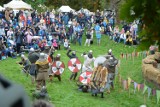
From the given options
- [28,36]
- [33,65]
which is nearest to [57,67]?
[33,65]

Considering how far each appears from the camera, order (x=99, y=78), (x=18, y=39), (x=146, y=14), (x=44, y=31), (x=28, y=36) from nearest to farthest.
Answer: (x=146, y=14) < (x=99, y=78) < (x=18, y=39) < (x=28, y=36) < (x=44, y=31)

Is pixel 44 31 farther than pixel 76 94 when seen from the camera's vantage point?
Yes

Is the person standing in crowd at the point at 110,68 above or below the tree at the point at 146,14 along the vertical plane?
below

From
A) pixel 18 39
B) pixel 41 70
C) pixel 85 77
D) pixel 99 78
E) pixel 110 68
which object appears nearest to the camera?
pixel 41 70

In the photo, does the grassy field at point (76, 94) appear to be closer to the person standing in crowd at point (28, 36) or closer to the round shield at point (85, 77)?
the round shield at point (85, 77)

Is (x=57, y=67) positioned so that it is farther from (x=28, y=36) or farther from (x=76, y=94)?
(x=28, y=36)

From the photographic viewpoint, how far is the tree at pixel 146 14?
2307 mm

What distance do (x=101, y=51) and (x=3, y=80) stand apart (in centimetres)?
2374

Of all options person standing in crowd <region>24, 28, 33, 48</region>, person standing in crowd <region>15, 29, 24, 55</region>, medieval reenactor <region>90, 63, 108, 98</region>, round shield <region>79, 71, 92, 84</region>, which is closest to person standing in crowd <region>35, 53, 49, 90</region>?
medieval reenactor <region>90, 63, 108, 98</region>

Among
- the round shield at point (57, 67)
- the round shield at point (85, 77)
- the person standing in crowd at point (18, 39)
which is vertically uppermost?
the person standing in crowd at point (18, 39)

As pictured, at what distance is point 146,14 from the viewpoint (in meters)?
2.39

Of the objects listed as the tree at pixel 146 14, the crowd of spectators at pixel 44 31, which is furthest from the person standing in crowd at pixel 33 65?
the tree at pixel 146 14

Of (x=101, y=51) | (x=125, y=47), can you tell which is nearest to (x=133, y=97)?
(x=101, y=51)

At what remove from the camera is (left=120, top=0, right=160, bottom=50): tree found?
2.31m
